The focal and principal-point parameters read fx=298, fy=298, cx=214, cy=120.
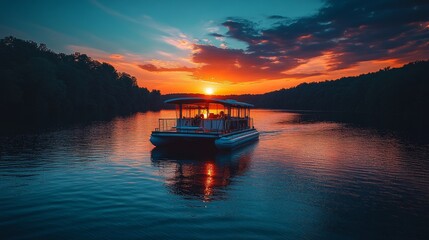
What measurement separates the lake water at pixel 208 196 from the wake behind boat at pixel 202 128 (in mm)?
2087

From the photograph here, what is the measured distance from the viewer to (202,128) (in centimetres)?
2848

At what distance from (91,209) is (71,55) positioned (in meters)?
131

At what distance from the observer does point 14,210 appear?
11.2m

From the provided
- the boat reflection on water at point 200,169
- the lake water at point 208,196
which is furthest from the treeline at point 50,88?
the lake water at point 208,196

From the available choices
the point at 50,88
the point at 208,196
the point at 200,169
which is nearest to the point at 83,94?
the point at 50,88

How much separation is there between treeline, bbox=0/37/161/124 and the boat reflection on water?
40.6 m

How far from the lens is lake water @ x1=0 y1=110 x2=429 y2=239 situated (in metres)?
10.1

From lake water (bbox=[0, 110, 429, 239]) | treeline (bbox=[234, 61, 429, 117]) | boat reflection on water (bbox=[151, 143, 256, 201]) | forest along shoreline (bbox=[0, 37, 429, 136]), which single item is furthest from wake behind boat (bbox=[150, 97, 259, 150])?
treeline (bbox=[234, 61, 429, 117])

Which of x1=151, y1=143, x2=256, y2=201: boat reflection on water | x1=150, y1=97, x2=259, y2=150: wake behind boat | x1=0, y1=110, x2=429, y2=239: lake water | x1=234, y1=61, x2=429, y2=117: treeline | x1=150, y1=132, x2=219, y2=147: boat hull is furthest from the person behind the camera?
x1=234, y1=61, x2=429, y2=117: treeline

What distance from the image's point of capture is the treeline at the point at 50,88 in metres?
63.1

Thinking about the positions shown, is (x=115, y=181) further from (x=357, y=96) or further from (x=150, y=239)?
(x=357, y=96)

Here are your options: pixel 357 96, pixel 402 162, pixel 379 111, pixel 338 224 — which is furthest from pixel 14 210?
pixel 357 96

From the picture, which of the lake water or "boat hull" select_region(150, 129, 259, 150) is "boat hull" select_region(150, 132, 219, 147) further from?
the lake water

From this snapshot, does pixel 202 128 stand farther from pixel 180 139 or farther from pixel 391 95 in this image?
pixel 391 95
